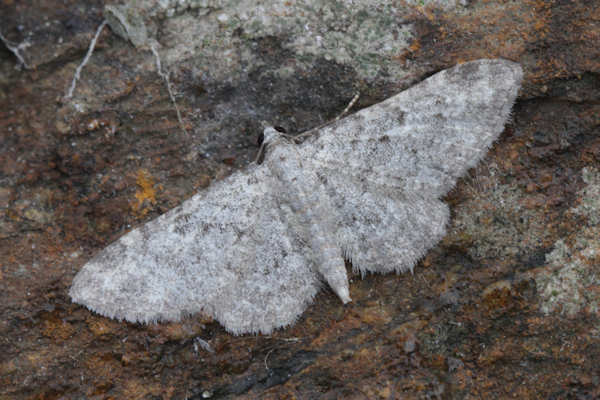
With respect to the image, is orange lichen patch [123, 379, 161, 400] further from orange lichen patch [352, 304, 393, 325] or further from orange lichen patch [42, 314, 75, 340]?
orange lichen patch [352, 304, 393, 325]

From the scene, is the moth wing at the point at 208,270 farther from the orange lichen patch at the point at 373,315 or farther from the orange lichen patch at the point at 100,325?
the orange lichen patch at the point at 373,315

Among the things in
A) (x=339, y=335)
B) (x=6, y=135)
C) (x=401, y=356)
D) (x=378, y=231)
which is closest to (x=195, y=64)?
(x=6, y=135)

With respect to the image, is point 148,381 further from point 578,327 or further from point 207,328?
point 578,327

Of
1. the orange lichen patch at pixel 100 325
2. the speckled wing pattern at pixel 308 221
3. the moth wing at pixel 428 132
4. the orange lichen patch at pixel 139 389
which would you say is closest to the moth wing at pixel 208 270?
the speckled wing pattern at pixel 308 221

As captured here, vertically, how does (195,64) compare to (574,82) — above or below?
above

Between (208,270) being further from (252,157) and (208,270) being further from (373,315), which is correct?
(373,315)

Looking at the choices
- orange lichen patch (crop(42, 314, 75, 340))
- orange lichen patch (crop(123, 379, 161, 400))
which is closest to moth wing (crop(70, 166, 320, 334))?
orange lichen patch (crop(42, 314, 75, 340))
